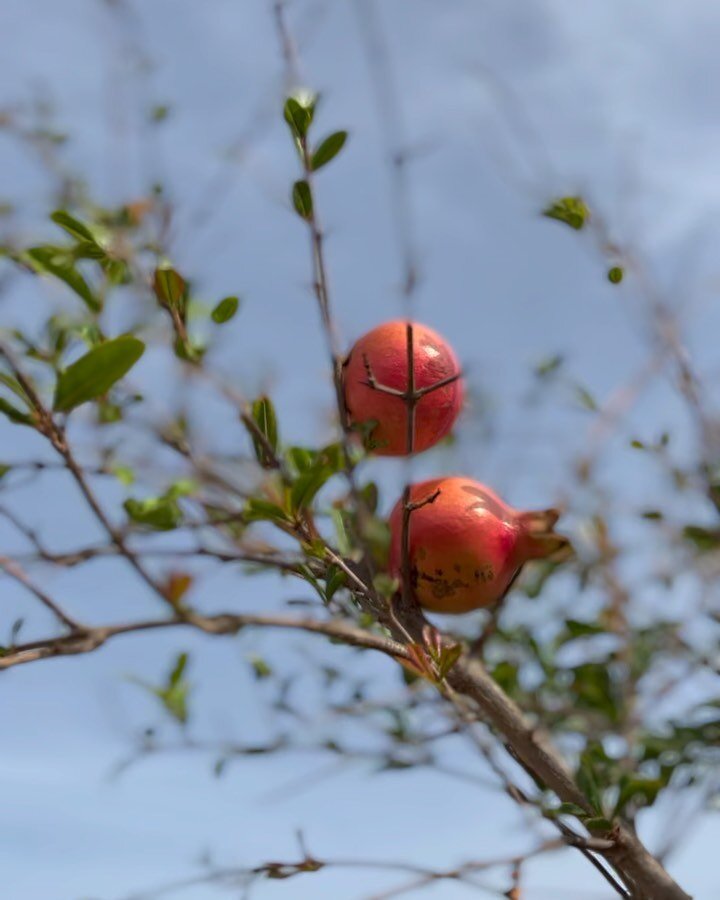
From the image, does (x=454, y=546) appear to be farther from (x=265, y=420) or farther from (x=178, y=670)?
(x=178, y=670)

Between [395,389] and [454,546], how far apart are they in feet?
0.49

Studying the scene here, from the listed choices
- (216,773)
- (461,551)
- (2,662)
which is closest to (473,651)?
(461,551)

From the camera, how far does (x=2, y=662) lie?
74cm

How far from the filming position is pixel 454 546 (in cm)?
88

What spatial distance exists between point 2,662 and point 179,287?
342mm

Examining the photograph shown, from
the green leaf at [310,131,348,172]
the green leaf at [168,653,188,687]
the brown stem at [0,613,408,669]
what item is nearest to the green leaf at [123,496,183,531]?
the brown stem at [0,613,408,669]

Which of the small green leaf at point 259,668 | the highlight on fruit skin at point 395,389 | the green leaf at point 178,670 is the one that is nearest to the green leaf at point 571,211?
the highlight on fruit skin at point 395,389

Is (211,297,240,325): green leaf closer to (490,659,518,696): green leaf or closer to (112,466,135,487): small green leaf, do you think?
(112,466,135,487): small green leaf

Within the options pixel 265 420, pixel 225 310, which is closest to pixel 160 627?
pixel 265 420

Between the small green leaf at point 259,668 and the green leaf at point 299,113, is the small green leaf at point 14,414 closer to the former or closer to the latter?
A: the green leaf at point 299,113

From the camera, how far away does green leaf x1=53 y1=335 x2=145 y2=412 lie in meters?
0.71

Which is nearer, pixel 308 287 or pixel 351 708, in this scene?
pixel 308 287

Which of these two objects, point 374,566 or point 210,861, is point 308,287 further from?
point 210,861

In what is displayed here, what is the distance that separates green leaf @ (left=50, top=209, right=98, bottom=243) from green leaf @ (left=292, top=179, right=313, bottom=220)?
0.23m
